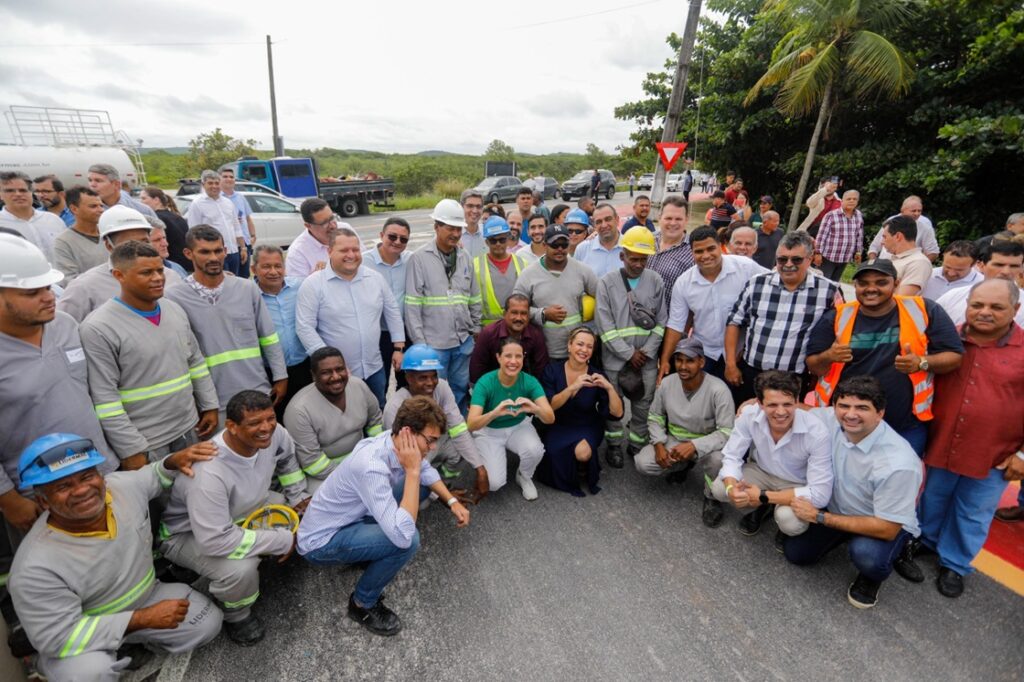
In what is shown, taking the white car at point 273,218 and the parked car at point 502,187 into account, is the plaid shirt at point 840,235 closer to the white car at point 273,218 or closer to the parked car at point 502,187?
the white car at point 273,218

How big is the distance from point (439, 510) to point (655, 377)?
222cm

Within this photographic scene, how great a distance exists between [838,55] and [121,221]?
13.2 m

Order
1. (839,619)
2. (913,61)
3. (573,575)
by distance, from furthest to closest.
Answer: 1. (913,61)
2. (573,575)
3. (839,619)

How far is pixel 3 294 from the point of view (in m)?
2.29

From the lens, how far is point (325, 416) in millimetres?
3453

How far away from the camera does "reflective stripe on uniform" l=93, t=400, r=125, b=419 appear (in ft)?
8.86

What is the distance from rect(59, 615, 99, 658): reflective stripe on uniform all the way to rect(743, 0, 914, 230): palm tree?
44.1ft

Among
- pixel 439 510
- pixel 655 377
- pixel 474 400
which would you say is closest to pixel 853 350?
pixel 655 377

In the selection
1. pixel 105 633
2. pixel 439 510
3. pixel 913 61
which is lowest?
pixel 439 510

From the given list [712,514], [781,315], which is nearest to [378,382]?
[712,514]

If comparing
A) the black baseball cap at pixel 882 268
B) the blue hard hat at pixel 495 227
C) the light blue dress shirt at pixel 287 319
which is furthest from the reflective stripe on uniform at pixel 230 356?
the black baseball cap at pixel 882 268

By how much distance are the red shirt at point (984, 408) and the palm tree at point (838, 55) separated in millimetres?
9799

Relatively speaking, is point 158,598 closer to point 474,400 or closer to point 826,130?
point 474,400

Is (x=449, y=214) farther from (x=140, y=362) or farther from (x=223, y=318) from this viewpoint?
(x=140, y=362)
